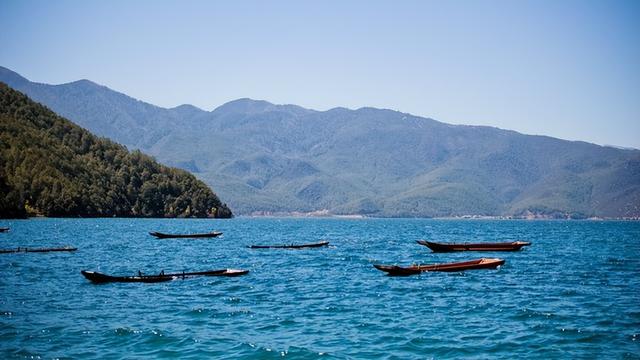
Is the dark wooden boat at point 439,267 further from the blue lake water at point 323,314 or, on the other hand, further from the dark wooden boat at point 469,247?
the dark wooden boat at point 469,247

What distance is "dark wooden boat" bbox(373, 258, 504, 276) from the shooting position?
61656 mm

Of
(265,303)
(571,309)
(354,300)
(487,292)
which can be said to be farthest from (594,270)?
(265,303)

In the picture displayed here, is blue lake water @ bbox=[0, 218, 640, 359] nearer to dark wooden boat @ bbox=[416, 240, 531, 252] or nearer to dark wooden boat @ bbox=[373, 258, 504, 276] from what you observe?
dark wooden boat @ bbox=[373, 258, 504, 276]

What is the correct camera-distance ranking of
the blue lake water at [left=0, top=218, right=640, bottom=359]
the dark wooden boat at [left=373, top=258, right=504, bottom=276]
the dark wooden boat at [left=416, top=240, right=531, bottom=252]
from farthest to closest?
the dark wooden boat at [left=416, top=240, right=531, bottom=252]
the dark wooden boat at [left=373, top=258, right=504, bottom=276]
the blue lake water at [left=0, top=218, right=640, bottom=359]

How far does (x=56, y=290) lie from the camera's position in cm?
5103

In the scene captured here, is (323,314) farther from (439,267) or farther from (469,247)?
(469,247)

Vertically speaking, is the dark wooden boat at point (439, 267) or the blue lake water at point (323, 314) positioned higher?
the dark wooden boat at point (439, 267)

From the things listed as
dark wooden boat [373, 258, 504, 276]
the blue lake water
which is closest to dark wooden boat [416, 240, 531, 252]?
the blue lake water

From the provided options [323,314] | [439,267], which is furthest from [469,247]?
[323,314]

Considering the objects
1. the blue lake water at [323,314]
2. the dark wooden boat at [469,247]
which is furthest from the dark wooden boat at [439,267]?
the dark wooden boat at [469,247]

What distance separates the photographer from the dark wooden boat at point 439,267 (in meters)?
61.7

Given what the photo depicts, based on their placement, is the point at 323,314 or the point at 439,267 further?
the point at 439,267

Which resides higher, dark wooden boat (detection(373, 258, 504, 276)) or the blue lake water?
dark wooden boat (detection(373, 258, 504, 276))

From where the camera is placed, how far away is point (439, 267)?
215ft
